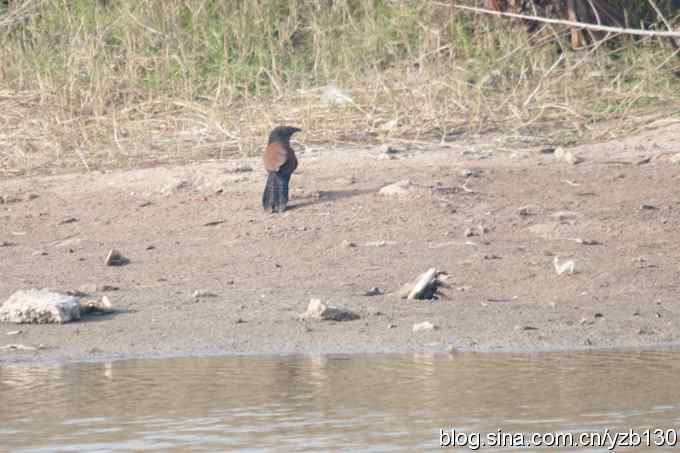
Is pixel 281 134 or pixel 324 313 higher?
pixel 281 134

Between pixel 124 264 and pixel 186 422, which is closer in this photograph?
pixel 186 422

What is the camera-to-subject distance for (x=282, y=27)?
1014cm

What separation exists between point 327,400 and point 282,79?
5815mm

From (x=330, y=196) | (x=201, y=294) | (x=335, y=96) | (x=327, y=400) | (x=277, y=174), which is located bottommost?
(x=327, y=400)

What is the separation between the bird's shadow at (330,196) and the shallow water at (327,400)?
2507 mm

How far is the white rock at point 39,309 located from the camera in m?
→ 5.30

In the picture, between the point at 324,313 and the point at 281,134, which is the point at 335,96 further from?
the point at 324,313

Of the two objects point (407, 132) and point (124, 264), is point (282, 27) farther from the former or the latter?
point (124, 264)

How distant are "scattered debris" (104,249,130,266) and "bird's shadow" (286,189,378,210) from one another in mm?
1126

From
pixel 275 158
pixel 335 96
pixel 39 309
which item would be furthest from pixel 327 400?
pixel 335 96

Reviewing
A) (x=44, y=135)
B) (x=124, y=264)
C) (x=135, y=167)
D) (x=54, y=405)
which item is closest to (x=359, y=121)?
(x=135, y=167)

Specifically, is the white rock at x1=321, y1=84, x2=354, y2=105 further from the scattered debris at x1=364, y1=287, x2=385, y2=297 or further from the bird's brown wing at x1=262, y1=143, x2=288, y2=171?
the scattered debris at x1=364, y1=287, x2=385, y2=297

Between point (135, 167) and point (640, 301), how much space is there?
379cm

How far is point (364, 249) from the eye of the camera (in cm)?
659
